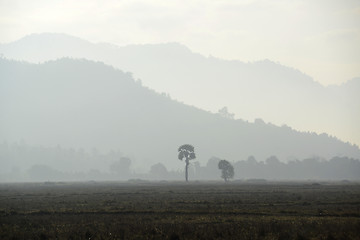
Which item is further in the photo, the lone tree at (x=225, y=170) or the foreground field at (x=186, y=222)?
the lone tree at (x=225, y=170)

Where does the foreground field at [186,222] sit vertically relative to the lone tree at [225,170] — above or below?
below

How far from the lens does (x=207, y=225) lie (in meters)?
39.2

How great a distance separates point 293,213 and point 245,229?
12.8m

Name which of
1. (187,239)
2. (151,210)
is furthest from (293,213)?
(187,239)

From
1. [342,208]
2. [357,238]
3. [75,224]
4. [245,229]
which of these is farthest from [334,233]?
[75,224]

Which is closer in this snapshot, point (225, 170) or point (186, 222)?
point (186, 222)

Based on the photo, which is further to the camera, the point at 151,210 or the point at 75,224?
the point at 151,210

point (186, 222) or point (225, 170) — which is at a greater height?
point (225, 170)

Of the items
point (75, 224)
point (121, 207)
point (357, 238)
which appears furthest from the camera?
point (121, 207)

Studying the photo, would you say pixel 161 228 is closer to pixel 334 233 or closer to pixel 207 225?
pixel 207 225

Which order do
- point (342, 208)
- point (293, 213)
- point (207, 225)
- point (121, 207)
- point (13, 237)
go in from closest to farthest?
1. point (13, 237)
2. point (207, 225)
3. point (293, 213)
4. point (342, 208)
5. point (121, 207)

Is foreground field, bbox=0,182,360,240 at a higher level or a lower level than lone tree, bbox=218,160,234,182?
lower

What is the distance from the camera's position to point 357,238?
32.3 metres

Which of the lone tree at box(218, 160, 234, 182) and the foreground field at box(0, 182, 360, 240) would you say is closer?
the foreground field at box(0, 182, 360, 240)
